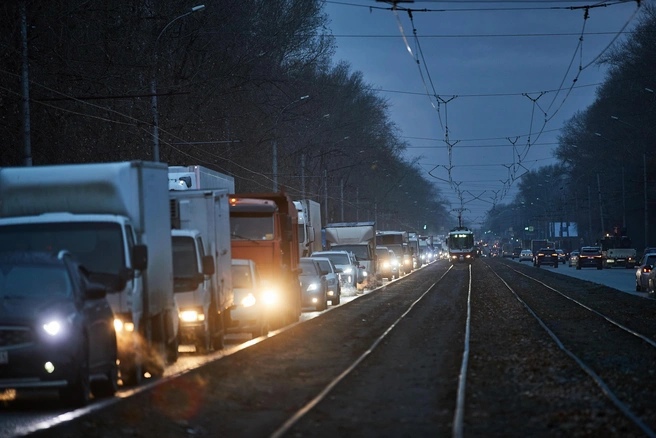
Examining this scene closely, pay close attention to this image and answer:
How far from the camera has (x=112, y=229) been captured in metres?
16.6

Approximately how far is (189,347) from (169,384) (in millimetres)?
8165

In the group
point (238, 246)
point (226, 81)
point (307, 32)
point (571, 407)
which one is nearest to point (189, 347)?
point (238, 246)

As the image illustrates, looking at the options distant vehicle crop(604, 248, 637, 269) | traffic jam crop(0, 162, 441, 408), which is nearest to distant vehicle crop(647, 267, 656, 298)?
traffic jam crop(0, 162, 441, 408)

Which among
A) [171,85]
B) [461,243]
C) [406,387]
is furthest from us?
[461,243]

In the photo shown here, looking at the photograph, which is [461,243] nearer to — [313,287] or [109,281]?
[313,287]

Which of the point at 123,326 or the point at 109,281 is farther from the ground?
the point at 109,281

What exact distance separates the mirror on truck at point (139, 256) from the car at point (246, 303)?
9252mm

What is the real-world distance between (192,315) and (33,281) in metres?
6.70

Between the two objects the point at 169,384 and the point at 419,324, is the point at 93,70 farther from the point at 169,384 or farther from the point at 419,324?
the point at 169,384

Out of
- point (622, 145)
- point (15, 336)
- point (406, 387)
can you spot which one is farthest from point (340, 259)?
point (622, 145)

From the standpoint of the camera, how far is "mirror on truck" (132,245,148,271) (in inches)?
640

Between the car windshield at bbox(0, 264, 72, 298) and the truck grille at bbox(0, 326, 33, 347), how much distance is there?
67cm

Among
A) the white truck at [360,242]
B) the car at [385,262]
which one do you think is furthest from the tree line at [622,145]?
the white truck at [360,242]

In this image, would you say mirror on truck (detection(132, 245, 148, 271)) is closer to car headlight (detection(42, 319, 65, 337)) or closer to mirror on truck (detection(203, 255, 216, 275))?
car headlight (detection(42, 319, 65, 337))
